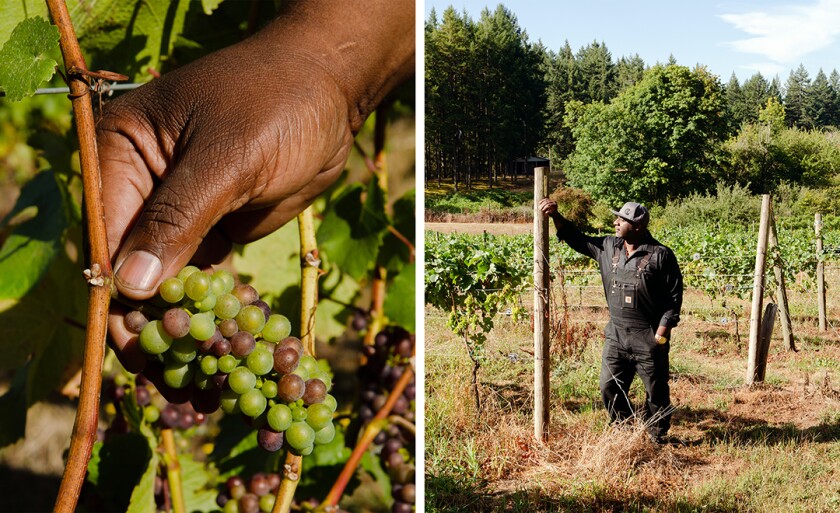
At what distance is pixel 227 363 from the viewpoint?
698 mm

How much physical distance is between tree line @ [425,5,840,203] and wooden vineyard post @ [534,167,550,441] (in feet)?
0.97

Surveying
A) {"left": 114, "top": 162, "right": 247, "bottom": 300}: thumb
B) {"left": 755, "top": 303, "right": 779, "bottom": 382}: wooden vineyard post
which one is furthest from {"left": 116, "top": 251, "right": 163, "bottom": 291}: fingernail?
{"left": 755, "top": 303, "right": 779, "bottom": 382}: wooden vineyard post

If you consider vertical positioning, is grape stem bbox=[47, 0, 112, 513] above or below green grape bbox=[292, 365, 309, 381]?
above

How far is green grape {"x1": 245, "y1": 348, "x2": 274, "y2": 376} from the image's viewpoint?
0.69 m

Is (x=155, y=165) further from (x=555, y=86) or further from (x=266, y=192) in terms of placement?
(x=555, y=86)

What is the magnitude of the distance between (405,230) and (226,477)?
0.56 m

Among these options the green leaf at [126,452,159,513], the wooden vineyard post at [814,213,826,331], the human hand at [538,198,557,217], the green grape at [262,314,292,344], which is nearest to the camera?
the green grape at [262,314,292,344]

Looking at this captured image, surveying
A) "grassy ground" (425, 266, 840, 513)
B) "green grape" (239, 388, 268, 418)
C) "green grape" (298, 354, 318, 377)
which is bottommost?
"grassy ground" (425, 266, 840, 513)

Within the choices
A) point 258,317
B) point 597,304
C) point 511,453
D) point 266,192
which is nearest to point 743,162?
point 597,304

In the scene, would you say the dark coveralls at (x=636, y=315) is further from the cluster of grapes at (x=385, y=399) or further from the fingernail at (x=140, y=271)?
the fingernail at (x=140, y=271)

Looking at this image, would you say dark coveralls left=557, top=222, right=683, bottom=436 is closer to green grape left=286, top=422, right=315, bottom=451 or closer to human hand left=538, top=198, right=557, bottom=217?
human hand left=538, top=198, right=557, bottom=217

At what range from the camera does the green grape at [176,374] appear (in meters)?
0.70

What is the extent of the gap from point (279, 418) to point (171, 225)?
249 millimetres

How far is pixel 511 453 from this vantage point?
10.3 ft
